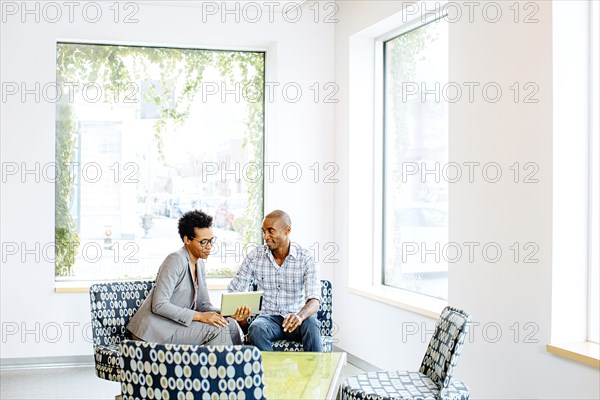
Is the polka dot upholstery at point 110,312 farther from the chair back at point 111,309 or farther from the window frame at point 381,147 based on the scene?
the window frame at point 381,147

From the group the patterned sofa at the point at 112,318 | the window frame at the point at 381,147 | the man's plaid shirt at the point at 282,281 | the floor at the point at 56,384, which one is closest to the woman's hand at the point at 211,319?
the patterned sofa at the point at 112,318

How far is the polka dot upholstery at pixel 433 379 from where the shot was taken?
3.40m

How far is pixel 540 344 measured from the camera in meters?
3.91

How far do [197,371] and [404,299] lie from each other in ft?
10.6

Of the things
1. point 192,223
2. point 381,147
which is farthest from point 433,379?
point 381,147

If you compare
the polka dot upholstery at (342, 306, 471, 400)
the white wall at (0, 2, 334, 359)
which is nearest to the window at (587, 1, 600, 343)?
the polka dot upholstery at (342, 306, 471, 400)

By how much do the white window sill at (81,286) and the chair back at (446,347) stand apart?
294 centimetres

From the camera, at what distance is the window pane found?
17.7 ft

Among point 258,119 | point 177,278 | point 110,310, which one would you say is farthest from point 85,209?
point 177,278

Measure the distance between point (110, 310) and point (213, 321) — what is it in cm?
73

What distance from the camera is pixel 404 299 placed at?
551 cm

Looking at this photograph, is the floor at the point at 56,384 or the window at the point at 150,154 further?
the window at the point at 150,154

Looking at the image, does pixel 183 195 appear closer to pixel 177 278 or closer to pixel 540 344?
pixel 177 278

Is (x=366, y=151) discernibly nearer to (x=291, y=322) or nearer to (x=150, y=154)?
(x=150, y=154)
